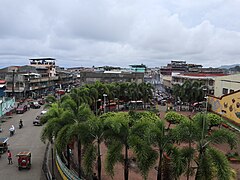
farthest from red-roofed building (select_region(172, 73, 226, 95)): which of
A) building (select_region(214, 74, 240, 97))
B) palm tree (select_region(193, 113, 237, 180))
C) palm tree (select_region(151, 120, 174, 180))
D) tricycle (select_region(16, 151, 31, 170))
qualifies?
palm tree (select_region(151, 120, 174, 180))

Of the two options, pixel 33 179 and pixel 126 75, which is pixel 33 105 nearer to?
pixel 126 75

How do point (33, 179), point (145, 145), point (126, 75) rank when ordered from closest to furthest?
1. point (145, 145)
2. point (33, 179)
3. point (126, 75)

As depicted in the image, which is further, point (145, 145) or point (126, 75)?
point (126, 75)

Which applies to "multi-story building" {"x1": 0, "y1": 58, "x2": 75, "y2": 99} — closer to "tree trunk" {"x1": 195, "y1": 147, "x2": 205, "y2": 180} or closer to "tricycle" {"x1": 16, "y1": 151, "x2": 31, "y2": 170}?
"tricycle" {"x1": 16, "y1": 151, "x2": 31, "y2": 170}

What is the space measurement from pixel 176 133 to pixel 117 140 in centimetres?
320

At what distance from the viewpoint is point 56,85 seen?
81750 millimetres

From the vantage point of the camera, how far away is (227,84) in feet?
138

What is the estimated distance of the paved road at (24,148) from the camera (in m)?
17.6

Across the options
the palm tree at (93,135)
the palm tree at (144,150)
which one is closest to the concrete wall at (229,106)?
the palm tree at (93,135)

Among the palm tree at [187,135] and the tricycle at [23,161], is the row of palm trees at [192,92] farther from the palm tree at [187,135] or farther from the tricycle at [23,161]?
the palm tree at [187,135]

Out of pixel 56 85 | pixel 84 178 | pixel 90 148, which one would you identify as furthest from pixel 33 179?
pixel 56 85

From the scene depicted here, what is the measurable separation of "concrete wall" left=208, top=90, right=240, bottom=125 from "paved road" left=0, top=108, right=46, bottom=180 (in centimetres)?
2456

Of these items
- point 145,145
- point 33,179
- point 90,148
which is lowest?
point 33,179

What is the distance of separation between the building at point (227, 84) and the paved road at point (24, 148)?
99.8 ft
